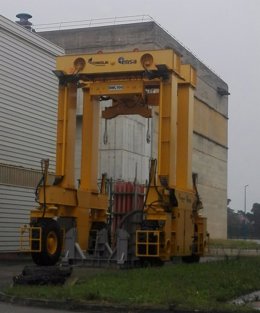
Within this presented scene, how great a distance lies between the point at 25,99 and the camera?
27938 mm

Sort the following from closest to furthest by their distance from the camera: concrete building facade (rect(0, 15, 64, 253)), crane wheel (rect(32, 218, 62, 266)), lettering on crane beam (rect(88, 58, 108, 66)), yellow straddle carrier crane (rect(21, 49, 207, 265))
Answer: crane wheel (rect(32, 218, 62, 266))
yellow straddle carrier crane (rect(21, 49, 207, 265))
lettering on crane beam (rect(88, 58, 108, 66))
concrete building facade (rect(0, 15, 64, 253))

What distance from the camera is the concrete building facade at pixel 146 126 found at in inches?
1726

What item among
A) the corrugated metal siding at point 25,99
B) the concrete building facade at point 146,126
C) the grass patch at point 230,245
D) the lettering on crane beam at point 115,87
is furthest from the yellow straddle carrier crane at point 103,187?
the grass patch at point 230,245

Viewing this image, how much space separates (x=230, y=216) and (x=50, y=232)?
400 ft

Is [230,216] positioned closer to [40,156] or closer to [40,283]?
[40,156]

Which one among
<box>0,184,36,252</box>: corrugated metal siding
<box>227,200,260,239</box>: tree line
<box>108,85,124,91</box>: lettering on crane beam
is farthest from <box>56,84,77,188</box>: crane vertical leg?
<box>227,200,260,239</box>: tree line

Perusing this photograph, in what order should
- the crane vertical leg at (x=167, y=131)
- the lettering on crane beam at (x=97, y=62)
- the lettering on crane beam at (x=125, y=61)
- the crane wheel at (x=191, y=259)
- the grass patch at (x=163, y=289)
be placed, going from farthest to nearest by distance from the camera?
the crane wheel at (x=191, y=259), the lettering on crane beam at (x=97, y=62), the lettering on crane beam at (x=125, y=61), the crane vertical leg at (x=167, y=131), the grass patch at (x=163, y=289)

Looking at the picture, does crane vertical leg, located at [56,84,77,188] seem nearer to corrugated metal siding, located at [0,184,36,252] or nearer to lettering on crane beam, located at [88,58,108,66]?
lettering on crane beam, located at [88,58,108,66]

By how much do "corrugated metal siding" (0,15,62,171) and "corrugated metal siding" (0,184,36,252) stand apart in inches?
46.6

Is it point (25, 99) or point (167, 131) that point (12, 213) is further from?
point (167, 131)

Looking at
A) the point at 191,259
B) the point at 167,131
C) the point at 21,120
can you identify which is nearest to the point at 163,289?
the point at 167,131

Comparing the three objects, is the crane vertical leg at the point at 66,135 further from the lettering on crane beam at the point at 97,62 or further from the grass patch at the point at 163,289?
the grass patch at the point at 163,289

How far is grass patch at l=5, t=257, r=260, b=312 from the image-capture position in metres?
12.0

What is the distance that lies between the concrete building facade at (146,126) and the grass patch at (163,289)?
54.2ft
